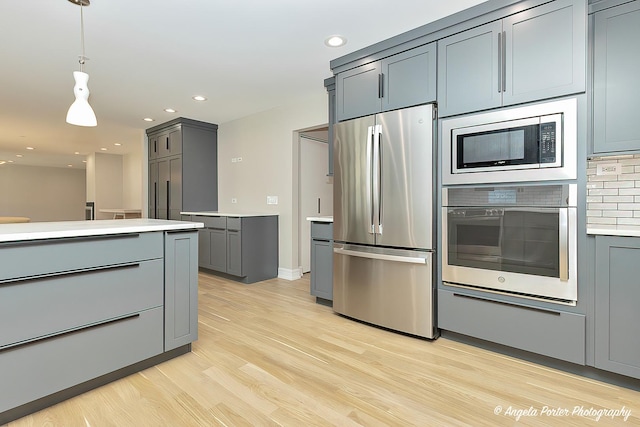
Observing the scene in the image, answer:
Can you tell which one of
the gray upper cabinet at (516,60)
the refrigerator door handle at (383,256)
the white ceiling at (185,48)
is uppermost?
the white ceiling at (185,48)

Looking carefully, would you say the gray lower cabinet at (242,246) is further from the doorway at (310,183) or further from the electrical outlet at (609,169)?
the electrical outlet at (609,169)

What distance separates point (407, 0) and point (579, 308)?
233cm

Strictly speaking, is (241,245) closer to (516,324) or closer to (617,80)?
(516,324)

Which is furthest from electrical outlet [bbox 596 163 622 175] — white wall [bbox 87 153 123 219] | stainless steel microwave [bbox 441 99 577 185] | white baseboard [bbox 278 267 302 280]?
white wall [bbox 87 153 123 219]

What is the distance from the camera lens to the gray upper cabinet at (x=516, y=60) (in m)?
1.99

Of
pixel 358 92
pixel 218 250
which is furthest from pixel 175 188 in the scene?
pixel 358 92

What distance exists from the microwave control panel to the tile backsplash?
469 millimetres

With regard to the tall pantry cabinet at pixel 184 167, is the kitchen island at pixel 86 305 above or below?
below

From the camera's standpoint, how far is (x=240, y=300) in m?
3.63

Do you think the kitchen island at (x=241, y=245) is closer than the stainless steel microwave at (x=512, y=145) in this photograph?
No

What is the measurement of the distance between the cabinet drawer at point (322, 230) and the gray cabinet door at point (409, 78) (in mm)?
1294

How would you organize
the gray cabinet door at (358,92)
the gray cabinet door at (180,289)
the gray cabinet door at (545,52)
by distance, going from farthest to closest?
the gray cabinet door at (358,92)
the gray cabinet door at (180,289)
the gray cabinet door at (545,52)

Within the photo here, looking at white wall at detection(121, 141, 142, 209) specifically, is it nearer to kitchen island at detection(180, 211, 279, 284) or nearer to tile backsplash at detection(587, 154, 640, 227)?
kitchen island at detection(180, 211, 279, 284)

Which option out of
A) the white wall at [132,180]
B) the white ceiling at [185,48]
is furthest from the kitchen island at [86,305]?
Answer: the white wall at [132,180]
